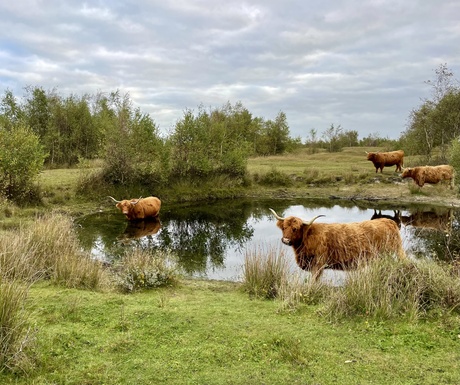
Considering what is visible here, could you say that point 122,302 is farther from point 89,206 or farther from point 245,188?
point 245,188

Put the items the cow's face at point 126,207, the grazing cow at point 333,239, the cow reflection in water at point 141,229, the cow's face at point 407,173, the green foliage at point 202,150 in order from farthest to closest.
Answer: the cow's face at point 407,173
the green foliage at point 202,150
the cow's face at point 126,207
the cow reflection in water at point 141,229
the grazing cow at point 333,239

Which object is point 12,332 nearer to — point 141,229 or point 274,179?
point 141,229

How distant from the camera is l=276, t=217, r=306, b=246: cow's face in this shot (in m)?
8.83

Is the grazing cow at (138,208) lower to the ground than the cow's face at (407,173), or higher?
lower

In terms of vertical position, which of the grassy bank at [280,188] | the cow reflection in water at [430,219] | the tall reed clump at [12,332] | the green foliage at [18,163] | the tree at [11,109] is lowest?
the cow reflection in water at [430,219]

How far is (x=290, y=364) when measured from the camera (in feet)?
13.8

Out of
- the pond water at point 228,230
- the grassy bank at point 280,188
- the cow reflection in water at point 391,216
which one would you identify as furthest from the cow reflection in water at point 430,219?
the grassy bank at point 280,188

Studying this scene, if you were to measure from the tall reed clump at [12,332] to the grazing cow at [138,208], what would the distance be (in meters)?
12.4

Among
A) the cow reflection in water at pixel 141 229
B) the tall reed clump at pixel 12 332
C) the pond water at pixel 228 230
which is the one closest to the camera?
the tall reed clump at pixel 12 332

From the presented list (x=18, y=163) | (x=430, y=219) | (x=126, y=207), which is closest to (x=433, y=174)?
(x=430, y=219)

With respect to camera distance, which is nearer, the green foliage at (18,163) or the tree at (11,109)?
the green foliage at (18,163)

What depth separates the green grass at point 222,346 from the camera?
3.95 m

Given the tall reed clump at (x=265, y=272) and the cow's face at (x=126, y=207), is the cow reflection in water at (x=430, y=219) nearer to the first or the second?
the tall reed clump at (x=265, y=272)

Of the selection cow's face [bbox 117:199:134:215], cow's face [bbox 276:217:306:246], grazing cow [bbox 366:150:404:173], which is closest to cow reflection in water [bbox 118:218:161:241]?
cow's face [bbox 117:199:134:215]
